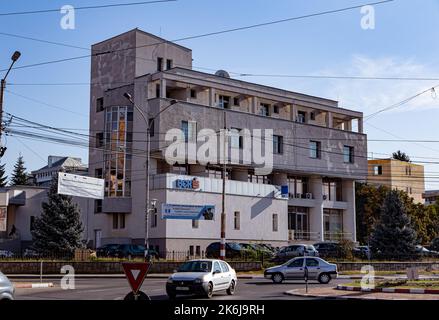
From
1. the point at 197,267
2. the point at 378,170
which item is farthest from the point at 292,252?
the point at 378,170

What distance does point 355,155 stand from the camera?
69062 mm

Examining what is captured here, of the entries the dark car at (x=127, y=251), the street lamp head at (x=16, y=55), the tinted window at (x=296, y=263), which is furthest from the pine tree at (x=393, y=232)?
the street lamp head at (x=16, y=55)

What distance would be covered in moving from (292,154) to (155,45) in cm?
1742

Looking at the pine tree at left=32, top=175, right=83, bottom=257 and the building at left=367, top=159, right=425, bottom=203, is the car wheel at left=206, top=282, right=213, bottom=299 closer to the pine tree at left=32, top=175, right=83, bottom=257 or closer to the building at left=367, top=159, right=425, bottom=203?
the pine tree at left=32, top=175, right=83, bottom=257

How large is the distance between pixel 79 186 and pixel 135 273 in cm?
3248

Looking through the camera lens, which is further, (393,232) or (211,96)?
(211,96)

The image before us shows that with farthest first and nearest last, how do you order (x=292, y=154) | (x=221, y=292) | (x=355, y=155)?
(x=355, y=155) → (x=292, y=154) → (x=221, y=292)

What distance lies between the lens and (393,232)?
5369 centimetres

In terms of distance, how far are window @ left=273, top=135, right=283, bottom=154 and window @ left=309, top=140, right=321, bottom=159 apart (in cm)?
439

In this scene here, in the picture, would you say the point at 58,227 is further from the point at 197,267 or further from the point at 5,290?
the point at 5,290

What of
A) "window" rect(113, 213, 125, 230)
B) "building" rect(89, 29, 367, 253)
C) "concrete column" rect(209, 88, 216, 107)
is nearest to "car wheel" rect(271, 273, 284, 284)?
"building" rect(89, 29, 367, 253)
